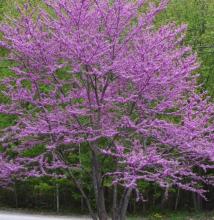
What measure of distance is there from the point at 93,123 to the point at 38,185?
984 cm

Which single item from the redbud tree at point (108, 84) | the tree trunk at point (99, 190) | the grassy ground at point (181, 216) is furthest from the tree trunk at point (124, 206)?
the grassy ground at point (181, 216)

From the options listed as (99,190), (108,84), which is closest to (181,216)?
(99,190)

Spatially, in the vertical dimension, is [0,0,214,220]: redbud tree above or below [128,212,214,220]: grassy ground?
above

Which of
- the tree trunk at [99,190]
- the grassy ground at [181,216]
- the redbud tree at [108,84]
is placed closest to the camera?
the redbud tree at [108,84]

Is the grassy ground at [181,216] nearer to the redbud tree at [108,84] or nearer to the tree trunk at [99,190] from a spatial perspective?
the redbud tree at [108,84]

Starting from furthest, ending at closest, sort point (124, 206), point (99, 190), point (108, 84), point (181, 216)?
1. point (181, 216)
2. point (124, 206)
3. point (99, 190)
4. point (108, 84)

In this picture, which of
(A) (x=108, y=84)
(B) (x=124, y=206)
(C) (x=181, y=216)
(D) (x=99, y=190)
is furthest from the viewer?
(C) (x=181, y=216)

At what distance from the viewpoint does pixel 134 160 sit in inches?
233

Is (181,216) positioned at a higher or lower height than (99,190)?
higher

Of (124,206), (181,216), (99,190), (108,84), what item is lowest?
(124,206)

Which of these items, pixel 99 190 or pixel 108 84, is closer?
pixel 108 84

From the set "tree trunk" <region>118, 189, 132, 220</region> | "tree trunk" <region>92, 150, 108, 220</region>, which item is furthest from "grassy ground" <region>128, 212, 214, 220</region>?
"tree trunk" <region>92, 150, 108, 220</region>

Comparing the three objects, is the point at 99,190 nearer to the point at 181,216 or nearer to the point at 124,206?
the point at 124,206

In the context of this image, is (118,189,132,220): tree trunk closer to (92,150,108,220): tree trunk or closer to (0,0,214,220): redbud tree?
(0,0,214,220): redbud tree
